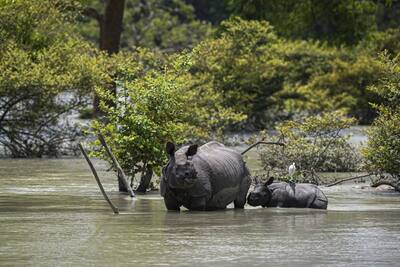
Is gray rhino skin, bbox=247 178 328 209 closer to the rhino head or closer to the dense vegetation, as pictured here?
the rhino head

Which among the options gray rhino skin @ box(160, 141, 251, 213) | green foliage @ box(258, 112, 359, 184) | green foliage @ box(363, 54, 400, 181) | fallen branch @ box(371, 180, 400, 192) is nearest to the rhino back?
gray rhino skin @ box(160, 141, 251, 213)

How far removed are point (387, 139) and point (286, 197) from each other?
3.53 meters

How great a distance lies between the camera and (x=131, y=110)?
18828 millimetres

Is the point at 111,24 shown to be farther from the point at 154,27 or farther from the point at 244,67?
the point at 154,27

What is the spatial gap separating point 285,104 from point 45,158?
32.3 feet

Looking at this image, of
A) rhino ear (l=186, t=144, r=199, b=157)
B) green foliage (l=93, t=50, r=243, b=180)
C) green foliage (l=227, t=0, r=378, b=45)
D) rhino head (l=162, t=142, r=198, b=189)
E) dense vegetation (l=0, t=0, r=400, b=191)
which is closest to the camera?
rhino head (l=162, t=142, r=198, b=189)

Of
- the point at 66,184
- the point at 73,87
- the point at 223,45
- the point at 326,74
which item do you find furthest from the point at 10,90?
the point at 326,74

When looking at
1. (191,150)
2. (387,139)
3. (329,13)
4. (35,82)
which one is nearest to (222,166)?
(191,150)

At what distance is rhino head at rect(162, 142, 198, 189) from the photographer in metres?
15.2

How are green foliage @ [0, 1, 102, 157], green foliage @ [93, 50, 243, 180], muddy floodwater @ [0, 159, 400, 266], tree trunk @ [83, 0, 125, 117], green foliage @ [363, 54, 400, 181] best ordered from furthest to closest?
tree trunk @ [83, 0, 125, 117], green foliage @ [0, 1, 102, 157], green foliage @ [363, 54, 400, 181], green foliage @ [93, 50, 243, 180], muddy floodwater @ [0, 159, 400, 266]

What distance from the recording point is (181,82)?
19.7 meters

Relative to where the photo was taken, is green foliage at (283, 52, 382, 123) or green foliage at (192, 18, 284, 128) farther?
green foliage at (283, 52, 382, 123)

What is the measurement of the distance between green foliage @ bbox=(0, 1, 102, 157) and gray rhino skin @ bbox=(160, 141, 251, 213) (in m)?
9.92

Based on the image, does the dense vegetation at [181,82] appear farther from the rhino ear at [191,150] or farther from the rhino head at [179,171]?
the rhino head at [179,171]
